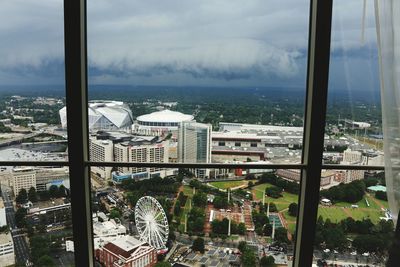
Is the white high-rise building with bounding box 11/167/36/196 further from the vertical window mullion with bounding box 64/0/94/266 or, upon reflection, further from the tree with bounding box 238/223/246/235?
the tree with bounding box 238/223/246/235

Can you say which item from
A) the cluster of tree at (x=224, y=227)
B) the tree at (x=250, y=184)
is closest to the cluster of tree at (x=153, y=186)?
the cluster of tree at (x=224, y=227)

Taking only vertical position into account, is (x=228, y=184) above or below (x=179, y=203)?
above

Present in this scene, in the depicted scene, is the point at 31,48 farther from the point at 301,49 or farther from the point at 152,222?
the point at 301,49

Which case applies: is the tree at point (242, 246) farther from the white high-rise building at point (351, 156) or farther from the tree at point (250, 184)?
the white high-rise building at point (351, 156)

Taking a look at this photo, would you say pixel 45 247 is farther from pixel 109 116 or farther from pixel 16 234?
Answer: pixel 109 116

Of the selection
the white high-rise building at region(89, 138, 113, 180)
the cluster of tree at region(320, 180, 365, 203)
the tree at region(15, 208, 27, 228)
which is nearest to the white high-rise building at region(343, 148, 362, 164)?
the cluster of tree at region(320, 180, 365, 203)

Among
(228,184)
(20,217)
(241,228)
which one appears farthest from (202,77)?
(20,217)
